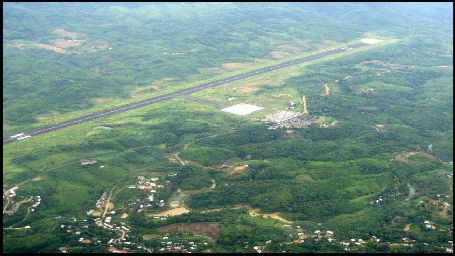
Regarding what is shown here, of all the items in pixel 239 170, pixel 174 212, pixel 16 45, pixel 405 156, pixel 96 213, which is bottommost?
pixel 405 156

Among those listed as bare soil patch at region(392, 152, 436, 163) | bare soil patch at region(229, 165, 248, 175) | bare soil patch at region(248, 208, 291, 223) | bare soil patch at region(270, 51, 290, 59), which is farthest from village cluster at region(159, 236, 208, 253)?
bare soil patch at region(270, 51, 290, 59)

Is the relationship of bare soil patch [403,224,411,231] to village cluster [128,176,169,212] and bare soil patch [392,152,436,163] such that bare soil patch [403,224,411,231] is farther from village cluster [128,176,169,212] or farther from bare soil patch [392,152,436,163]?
village cluster [128,176,169,212]

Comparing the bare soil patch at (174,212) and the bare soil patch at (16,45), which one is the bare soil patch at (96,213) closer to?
the bare soil patch at (174,212)

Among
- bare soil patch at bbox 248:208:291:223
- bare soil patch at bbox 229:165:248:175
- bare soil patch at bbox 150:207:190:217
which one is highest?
bare soil patch at bbox 229:165:248:175

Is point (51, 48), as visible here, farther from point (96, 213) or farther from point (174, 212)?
point (174, 212)

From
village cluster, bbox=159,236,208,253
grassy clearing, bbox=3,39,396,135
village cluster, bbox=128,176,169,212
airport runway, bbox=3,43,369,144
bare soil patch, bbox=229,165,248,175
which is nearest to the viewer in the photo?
village cluster, bbox=159,236,208,253

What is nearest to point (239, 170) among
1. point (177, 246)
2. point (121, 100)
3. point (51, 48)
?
point (177, 246)

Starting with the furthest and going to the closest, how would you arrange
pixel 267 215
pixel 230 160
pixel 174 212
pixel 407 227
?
pixel 230 160, pixel 174 212, pixel 267 215, pixel 407 227

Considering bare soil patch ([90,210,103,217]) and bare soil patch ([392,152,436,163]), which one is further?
bare soil patch ([392,152,436,163])
